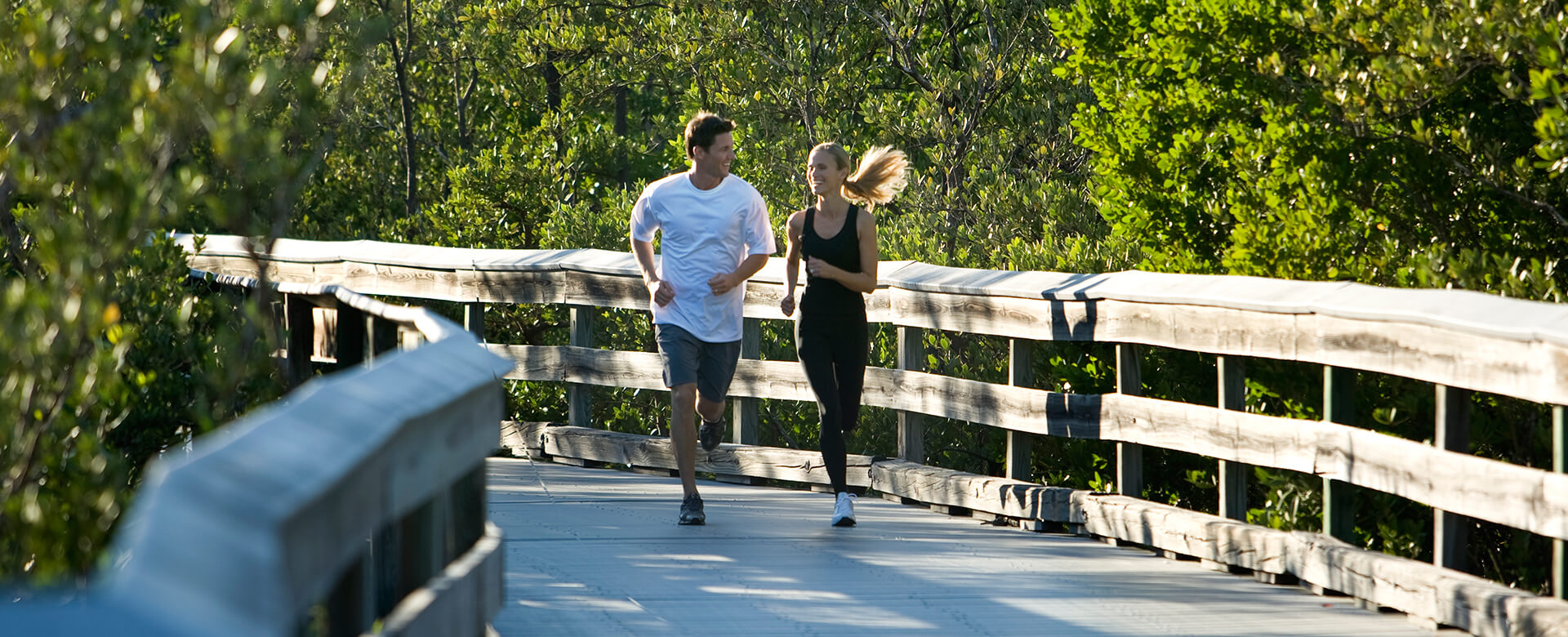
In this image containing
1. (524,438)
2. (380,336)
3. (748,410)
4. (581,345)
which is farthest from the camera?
(524,438)

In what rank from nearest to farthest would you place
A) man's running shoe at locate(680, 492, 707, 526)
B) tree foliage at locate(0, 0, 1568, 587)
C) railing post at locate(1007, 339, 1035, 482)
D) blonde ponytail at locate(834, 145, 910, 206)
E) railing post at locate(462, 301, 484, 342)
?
tree foliage at locate(0, 0, 1568, 587) < man's running shoe at locate(680, 492, 707, 526) < railing post at locate(1007, 339, 1035, 482) < blonde ponytail at locate(834, 145, 910, 206) < railing post at locate(462, 301, 484, 342)

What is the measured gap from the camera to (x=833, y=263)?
792 cm

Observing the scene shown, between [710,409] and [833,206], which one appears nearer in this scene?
[833,206]

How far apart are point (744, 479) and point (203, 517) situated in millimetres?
7711

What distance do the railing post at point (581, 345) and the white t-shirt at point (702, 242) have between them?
7.65ft

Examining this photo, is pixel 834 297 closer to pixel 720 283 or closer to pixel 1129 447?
pixel 720 283

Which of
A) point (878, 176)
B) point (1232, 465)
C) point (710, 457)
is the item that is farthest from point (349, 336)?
point (1232, 465)

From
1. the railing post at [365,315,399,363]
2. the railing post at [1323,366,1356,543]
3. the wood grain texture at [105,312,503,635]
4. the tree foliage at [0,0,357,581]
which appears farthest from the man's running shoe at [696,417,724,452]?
the wood grain texture at [105,312,503,635]

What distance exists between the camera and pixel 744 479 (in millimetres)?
9625

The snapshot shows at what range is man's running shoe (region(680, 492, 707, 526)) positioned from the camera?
25.4ft

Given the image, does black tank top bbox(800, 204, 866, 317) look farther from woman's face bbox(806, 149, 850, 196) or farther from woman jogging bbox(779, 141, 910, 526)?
Answer: woman's face bbox(806, 149, 850, 196)

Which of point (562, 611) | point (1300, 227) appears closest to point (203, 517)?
point (562, 611)

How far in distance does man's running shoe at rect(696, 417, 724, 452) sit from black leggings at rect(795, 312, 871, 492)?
0.72 meters

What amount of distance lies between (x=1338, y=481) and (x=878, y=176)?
118 inches
